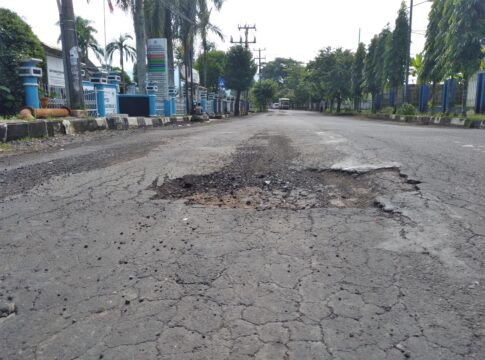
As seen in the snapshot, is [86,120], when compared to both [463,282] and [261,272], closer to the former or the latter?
[261,272]

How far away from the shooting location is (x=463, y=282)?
2168mm

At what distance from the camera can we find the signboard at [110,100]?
1486 centimetres

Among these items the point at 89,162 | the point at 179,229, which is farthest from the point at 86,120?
the point at 179,229

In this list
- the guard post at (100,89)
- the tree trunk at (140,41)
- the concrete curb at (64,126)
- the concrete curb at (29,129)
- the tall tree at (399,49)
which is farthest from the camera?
the tall tree at (399,49)

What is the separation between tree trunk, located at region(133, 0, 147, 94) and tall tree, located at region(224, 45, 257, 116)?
766 inches

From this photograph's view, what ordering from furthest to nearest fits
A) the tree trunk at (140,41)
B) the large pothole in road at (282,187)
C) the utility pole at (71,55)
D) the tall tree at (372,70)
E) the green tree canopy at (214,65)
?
the green tree canopy at (214,65), the tall tree at (372,70), the tree trunk at (140,41), the utility pole at (71,55), the large pothole in road at (282,187)

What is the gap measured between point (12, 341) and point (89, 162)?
452 centimetres

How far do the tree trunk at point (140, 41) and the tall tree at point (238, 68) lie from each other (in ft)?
63.9

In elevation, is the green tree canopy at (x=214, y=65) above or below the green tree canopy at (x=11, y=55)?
above

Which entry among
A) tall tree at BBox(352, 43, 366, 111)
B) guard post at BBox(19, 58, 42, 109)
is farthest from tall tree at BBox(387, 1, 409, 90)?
guard post at BBox(19, 58, 42, 109)

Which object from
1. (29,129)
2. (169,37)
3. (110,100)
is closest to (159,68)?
(169,37)

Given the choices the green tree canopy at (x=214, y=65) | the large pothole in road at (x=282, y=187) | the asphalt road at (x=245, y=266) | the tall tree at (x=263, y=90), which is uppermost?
the green tree canopy at (x=214, y=65)

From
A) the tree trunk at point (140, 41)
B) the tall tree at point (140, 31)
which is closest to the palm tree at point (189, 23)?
the tall tree at point (140, 31)

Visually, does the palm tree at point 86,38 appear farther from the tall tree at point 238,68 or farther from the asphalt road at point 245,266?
the asphalt road at point 245,266
